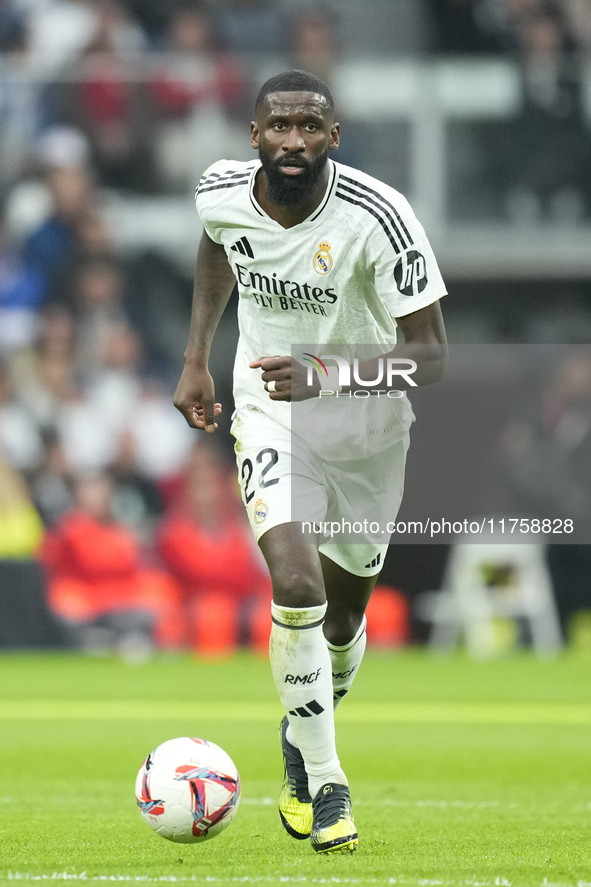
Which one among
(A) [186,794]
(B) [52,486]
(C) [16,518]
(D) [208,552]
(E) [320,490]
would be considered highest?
(E) [320,490]

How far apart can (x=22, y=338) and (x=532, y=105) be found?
5912mm

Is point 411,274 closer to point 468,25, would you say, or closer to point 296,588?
point 296,588

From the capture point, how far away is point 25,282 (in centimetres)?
1578

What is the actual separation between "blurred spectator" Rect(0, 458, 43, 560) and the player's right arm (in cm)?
867

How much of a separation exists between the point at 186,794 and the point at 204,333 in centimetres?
185

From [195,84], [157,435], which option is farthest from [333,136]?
[195,84]

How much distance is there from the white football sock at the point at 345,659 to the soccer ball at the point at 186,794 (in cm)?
94

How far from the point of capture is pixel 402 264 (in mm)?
5371

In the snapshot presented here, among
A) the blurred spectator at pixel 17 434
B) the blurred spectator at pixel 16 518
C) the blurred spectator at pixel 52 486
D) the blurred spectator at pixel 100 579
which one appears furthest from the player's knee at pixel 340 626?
the blurred spectator at pixel 17 434

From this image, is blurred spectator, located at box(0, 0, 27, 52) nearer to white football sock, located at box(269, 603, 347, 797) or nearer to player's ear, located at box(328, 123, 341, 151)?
player's ear, located at box(328, 123, 341, 151)

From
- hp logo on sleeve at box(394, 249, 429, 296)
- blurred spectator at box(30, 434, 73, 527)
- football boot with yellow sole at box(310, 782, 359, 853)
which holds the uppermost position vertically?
hp logo on sleeve at box(394, 249, 429, 296)

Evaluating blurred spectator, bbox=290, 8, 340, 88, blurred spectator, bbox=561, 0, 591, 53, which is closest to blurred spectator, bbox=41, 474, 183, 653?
blurred spectator, bbox=290, 8, 340, 88

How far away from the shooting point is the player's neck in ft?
18.2

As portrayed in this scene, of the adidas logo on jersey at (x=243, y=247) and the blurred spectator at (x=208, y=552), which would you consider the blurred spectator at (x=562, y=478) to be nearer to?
the blurred spectator at (x=208, y=552)
